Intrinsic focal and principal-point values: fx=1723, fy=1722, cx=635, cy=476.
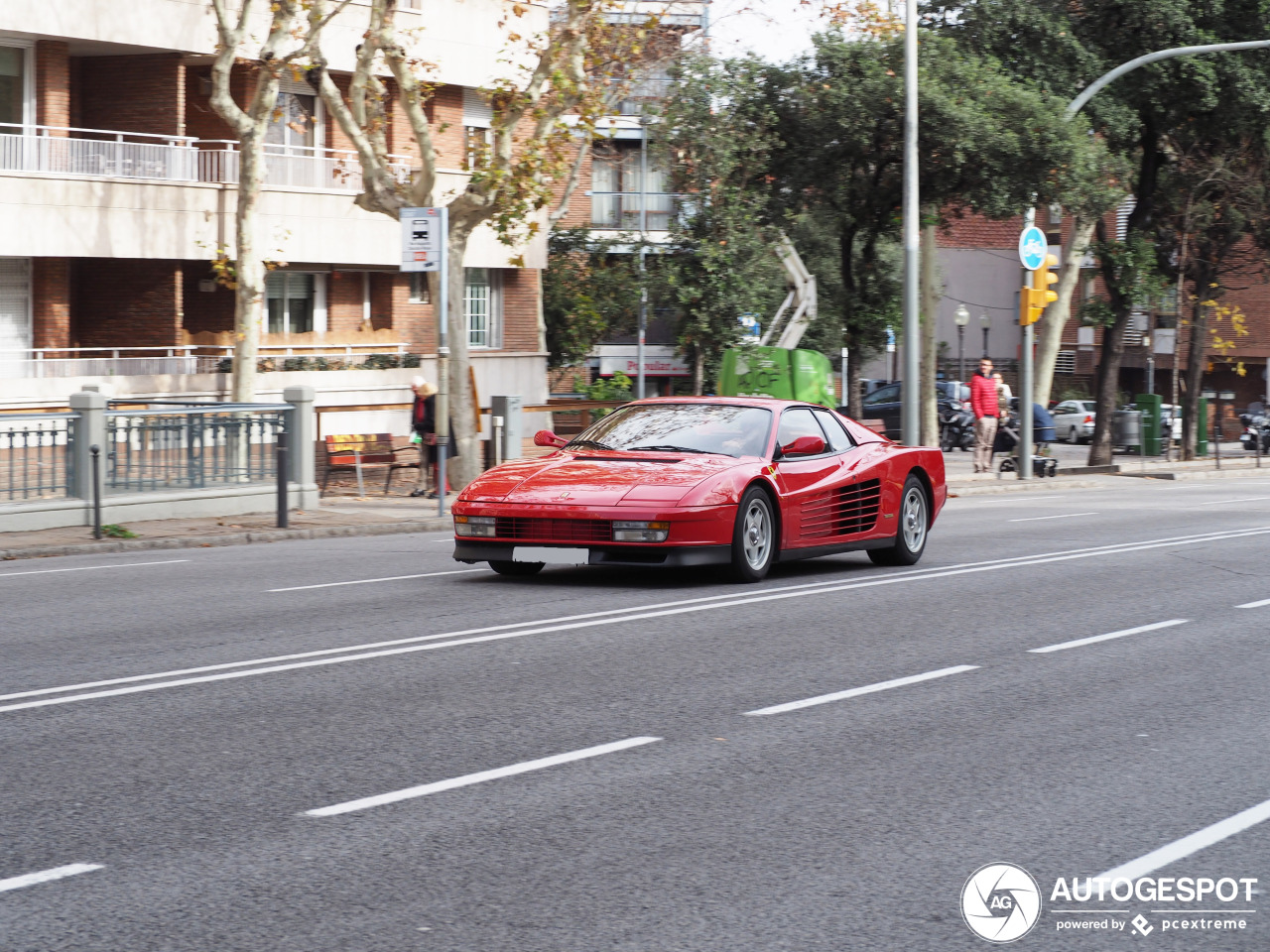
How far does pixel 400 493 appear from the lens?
957 inches

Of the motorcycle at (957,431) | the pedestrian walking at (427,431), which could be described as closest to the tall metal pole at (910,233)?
the pedestrian walking at (427,431)

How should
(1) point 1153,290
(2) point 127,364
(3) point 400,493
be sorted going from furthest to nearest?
(1) point 1153,290 < (2) point 127,364 < (3) point 400,493

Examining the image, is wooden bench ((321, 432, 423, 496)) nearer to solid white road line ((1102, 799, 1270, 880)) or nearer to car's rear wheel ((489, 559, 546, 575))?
car's rear wheel ((489, 559, 546, 575))

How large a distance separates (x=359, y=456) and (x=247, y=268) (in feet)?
10.6

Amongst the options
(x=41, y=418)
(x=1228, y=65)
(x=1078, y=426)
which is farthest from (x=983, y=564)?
(x=1078, y=426)

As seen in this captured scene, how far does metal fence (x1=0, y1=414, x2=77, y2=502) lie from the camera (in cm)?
1691

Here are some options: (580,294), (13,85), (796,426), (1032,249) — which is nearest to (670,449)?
(796,426)

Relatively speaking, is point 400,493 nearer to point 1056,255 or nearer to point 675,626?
point 675,626

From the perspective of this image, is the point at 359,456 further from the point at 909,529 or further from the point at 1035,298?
the point at 1035,298

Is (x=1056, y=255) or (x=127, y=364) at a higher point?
(x=1056, y=255)

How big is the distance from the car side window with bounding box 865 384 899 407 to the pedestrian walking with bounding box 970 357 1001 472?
1608cm

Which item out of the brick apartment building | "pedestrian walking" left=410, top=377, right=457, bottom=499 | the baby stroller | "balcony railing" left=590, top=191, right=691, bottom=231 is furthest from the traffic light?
"balcony railing" left=590, top=191, right=691, bottom=231

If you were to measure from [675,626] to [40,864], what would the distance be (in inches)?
221

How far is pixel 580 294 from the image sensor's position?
127ft
